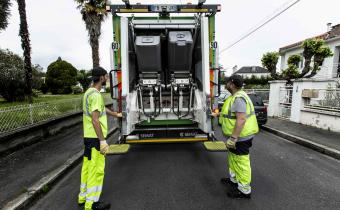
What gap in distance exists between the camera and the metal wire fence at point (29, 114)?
458cm

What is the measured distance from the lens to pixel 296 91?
810 cm

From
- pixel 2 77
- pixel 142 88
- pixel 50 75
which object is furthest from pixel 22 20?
pixel 50 75

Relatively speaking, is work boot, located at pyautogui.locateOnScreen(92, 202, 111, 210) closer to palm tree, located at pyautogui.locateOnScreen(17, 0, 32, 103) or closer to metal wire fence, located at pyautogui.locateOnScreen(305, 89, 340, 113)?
palm tree, located at pyautogui.locateOnScreen(17, 0, 32, 103)

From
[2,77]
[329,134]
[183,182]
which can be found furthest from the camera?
[2,77]

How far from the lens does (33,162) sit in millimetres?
4078

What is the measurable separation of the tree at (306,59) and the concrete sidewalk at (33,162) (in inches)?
466

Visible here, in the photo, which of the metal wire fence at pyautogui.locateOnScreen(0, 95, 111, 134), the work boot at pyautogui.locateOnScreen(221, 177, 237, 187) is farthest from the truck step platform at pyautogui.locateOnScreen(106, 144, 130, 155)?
the metal wire fence at pyautogui.locateOnScreen(0, 95, 111, 134)

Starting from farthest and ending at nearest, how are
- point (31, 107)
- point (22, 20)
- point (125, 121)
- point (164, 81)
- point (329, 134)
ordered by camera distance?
1. point (22, 20)
2. point (329, 134)
3. point (31, 107)
4. point (164, 81)
5. point (125, 121)

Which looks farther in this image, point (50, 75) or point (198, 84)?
point (50, 75)

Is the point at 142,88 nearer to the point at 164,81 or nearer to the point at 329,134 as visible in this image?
the point at 164,81

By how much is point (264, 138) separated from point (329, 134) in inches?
77.3

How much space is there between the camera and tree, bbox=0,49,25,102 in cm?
1076

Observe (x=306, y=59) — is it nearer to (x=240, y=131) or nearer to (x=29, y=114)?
(x=240, y=131)

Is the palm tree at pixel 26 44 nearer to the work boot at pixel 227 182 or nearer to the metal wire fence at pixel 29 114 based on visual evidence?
the metal wire fence at pixel 29 114
